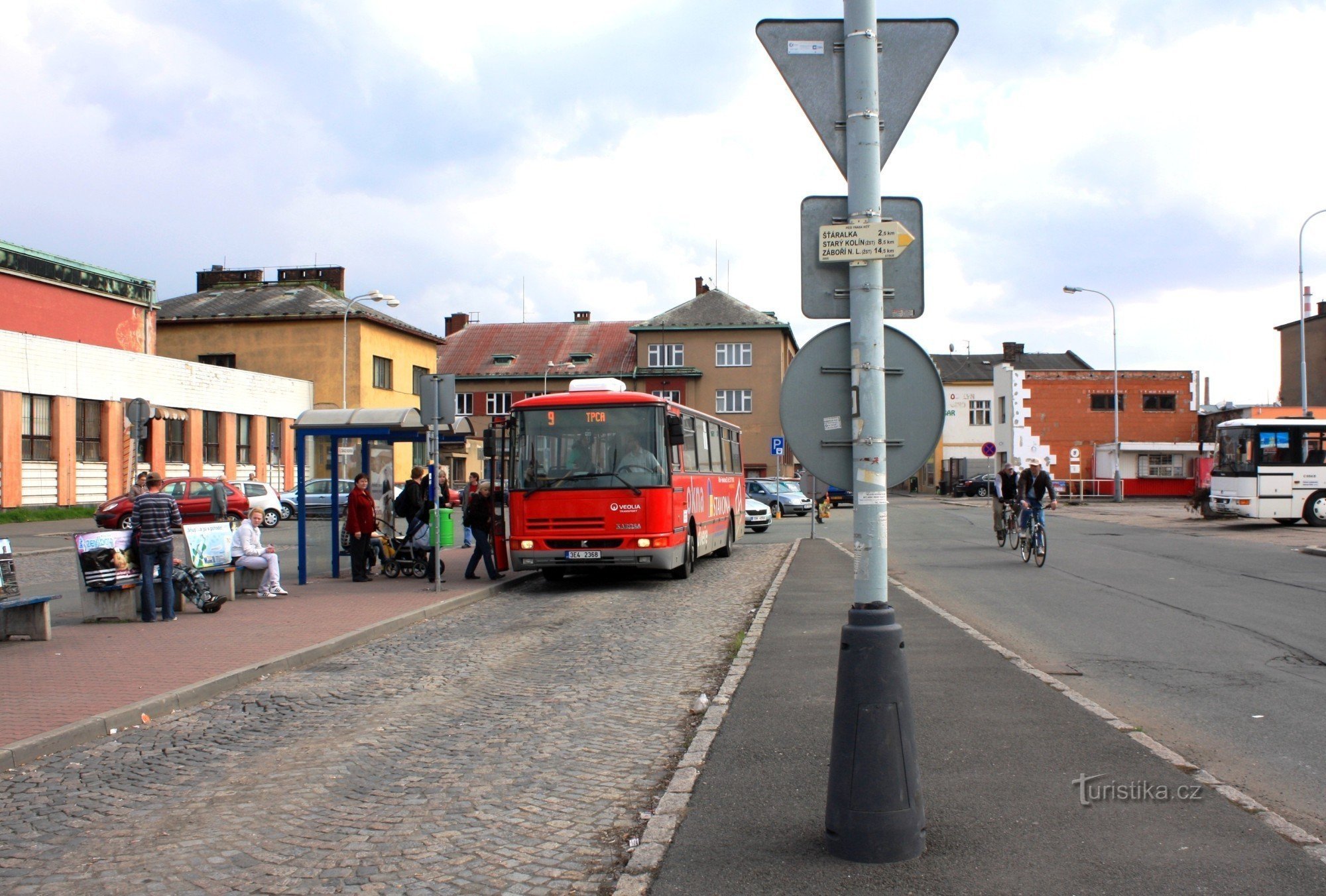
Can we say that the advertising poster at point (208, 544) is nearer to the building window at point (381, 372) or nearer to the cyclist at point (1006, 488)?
the cyclist at point (1006, 488)

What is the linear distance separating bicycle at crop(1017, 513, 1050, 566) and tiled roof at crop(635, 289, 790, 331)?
54276 millimetres

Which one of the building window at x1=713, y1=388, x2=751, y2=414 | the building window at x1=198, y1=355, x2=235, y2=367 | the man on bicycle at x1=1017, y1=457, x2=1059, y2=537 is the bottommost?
the man on bicycle at x1=1017, y1=457, x2=1059, y2=537

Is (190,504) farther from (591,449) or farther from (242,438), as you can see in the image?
(591,449)

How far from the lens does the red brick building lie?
60562 mm

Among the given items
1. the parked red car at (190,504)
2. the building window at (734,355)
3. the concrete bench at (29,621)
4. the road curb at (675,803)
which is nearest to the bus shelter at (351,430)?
the concrete bench at (29,621)

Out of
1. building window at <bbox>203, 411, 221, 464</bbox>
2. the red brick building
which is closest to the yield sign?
building window at <bbox>203, 411, 221, 464</bbox>

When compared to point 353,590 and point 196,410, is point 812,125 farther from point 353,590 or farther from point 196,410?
point 196,410

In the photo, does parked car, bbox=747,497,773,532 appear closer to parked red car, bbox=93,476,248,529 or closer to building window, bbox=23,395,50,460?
parked red car, bbox=93,476,248,529

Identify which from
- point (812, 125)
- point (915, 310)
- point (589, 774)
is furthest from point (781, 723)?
point (812, 125)

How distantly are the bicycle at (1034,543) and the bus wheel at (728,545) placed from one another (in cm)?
611

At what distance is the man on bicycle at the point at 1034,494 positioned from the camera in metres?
19.2

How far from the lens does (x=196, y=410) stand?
43.5m

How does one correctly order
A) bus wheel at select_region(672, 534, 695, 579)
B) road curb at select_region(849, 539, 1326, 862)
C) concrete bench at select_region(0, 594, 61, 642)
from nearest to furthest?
1. road curb at select_region(849, 539, 1326, 862)
2. concrete bench at select_region(0, 594, 61, 642)
3. bus wheel at select_region(672, 534, 695, 579)

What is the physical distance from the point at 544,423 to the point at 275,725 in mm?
9604
